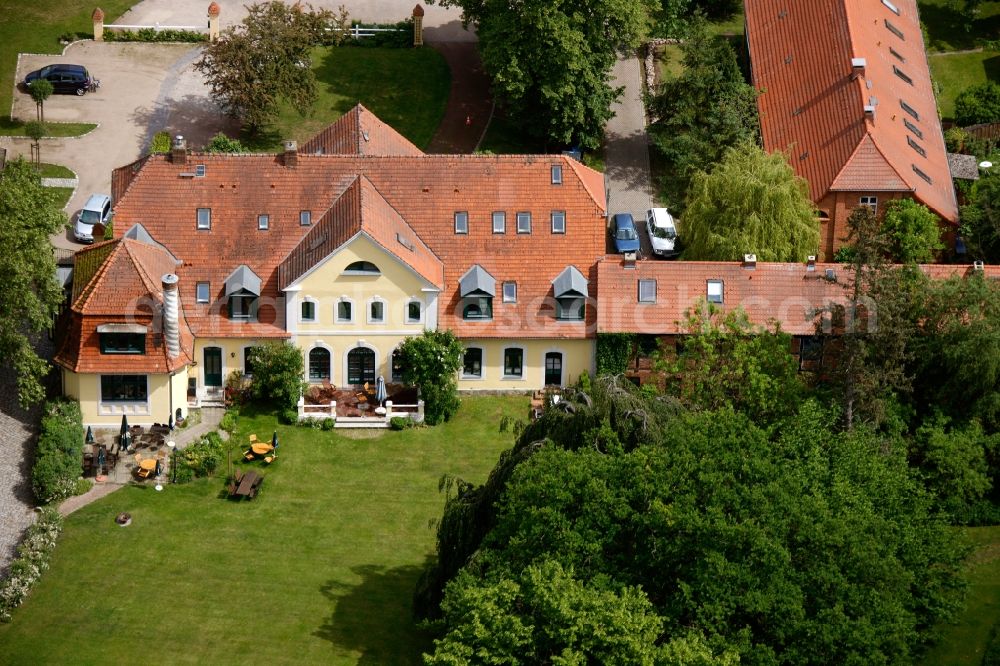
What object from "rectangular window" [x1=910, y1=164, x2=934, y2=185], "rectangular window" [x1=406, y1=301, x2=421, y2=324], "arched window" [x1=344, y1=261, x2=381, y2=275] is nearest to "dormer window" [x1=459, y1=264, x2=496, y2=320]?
"rectangular window" [x1=406, y1=301, x2=421, y2=324]

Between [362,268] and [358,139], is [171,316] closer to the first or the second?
[362,268]

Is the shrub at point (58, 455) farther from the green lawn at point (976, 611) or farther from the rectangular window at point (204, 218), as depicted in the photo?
the green lawn at point (976, 611)

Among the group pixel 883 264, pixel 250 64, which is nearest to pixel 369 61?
pixel 250 64

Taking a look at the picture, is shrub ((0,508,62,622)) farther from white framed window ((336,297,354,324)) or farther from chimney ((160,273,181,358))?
white framed window ((336,297,354,324))

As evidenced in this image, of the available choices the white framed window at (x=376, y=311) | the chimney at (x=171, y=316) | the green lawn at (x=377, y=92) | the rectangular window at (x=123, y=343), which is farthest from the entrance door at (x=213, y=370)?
the green lawn at (x=377, y=92)

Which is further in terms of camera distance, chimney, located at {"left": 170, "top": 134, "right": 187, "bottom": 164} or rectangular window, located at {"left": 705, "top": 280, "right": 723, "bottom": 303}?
chimney, located at {"left": 170, "top": 134, "right": 187, "bottom": 164}

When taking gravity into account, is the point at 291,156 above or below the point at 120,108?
below

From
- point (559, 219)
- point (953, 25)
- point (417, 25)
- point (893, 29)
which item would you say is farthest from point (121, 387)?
point (953, 25)
